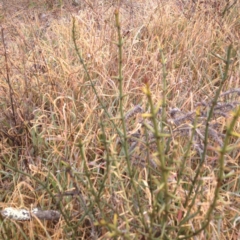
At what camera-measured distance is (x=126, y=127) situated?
79.6 inches

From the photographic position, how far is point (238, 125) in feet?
6.60

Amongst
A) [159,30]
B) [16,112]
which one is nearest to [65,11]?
[159,30]

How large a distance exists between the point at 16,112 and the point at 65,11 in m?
2.09

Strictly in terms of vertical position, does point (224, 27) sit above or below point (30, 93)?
above

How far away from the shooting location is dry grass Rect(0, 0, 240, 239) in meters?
1.46

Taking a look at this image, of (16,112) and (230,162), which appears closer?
(230,162)

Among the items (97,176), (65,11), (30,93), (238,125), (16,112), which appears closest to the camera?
(97,176)

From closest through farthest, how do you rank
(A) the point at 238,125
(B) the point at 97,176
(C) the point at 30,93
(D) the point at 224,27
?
(B) the point at 97,176, (A) the point at 238,125, (C) the point at 30,93, (D) the point at 224,27

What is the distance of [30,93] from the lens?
2.34 m

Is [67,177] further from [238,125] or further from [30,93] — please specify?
[238,125]

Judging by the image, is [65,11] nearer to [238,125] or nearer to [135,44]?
[135,44]

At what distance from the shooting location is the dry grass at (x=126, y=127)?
1.46 metres

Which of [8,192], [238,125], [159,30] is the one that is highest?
[159,30]

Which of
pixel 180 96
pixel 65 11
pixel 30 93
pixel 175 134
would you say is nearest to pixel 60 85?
pixel 30 93
